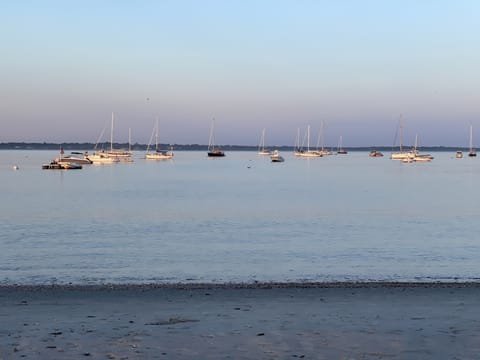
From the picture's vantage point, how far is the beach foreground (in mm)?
10211

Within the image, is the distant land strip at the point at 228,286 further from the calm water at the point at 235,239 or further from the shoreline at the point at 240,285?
the calm water at the point at 235,239

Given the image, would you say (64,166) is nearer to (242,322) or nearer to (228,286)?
(228,286)

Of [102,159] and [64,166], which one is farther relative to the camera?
[102,159]

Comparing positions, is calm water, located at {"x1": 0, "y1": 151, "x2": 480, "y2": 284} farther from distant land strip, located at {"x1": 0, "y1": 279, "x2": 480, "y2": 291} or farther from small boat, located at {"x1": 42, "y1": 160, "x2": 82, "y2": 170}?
small boat, located at {"x1": 42, "y1": 160, "x2": 82, "y2": 170}

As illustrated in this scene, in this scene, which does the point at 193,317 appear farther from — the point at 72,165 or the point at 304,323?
the point at 72,165

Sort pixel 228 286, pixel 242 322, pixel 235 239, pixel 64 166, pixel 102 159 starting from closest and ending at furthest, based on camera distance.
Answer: pixel 242 322, pixel 228 286, pixel 235 239, pixel 64 166, pixel 102 159

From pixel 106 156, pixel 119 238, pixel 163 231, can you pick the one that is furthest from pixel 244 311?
pixel 106 156

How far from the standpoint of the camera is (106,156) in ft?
481

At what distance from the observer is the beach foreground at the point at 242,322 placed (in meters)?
10.2

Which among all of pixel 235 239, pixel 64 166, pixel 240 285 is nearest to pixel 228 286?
pixel 240 285

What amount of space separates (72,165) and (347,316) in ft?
353

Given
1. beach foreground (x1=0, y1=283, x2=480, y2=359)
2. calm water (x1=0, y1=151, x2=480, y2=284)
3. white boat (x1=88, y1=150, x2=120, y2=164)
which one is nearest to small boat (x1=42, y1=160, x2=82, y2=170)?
white boat (x1=88, y1=150, x2=120, y2=164)

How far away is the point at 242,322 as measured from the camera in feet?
40.2

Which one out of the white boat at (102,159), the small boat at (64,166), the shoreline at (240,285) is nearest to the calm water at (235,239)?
the shoreline at (240,285)
